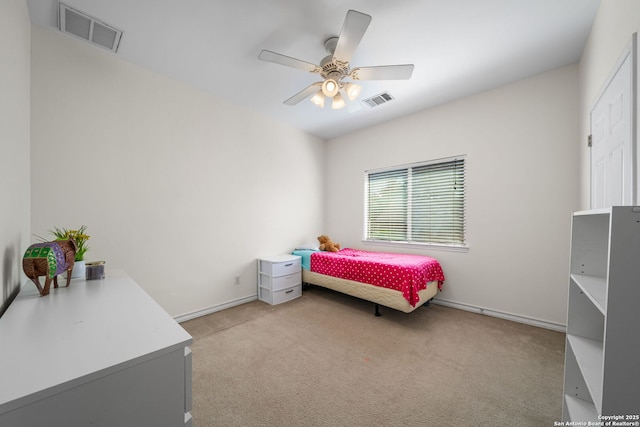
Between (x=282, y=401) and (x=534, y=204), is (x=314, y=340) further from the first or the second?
(x=534, y=204)

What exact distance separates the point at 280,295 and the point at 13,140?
273 cm

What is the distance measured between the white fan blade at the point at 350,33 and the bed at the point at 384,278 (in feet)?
6.88

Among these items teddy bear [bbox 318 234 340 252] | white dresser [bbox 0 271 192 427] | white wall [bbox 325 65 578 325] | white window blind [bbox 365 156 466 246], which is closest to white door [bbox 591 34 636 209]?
white wall [bbox 325 65 578 325]

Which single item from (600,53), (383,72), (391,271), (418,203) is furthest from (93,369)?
(418,203)

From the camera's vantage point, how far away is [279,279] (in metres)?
3.27

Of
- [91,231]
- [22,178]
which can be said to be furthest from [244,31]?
[91,231]

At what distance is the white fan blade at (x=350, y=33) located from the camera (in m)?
1.46

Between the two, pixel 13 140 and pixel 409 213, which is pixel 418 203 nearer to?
pixel 409 213

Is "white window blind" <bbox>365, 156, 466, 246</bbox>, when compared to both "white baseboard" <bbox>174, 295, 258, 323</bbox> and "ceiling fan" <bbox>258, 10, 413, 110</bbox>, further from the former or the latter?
"white baseboard" <bbox>174, 295, 258, 323</bbox>

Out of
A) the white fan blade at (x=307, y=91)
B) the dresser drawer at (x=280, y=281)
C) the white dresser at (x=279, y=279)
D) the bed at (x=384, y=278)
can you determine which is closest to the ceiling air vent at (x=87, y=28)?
the white fan blade at (x=307, y=91)

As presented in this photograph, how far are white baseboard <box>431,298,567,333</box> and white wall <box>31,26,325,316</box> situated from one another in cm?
245

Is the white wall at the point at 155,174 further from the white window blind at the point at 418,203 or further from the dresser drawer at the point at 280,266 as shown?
the white window blind at the point at 418,203

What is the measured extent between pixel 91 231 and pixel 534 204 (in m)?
4.34

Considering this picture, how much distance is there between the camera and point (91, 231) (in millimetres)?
2168
